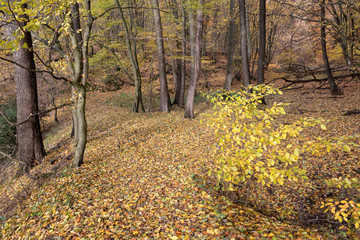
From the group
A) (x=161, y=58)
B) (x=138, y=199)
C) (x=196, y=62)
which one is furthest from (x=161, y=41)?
(x=138, y=199)

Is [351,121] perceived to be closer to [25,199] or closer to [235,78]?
[25,199]

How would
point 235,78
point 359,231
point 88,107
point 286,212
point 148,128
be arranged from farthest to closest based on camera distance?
1. point 235,78
2. point 88,107
3. point 148,128
4. point 286,212
5. point 359,231

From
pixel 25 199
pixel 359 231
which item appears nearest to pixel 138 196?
pixel 25 199

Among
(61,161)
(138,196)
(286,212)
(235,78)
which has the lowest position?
(286,212)

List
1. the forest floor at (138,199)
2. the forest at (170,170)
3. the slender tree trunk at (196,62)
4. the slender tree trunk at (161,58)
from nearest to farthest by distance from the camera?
the forest at (170,170)
the forest floor at (138,199)
the slender tree trunk at (196,62)
the slender tree trunk at (161,58)

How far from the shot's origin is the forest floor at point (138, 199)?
10.4 ft

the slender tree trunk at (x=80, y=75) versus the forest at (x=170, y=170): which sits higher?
the slender tree trunk at (x=80, y=75)

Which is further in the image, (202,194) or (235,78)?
(235,78)

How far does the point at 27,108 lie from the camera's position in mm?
5930

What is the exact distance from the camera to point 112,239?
3.13 m

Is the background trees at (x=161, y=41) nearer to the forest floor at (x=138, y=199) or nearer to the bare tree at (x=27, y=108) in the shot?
the bare tree at (x=27, y=108)

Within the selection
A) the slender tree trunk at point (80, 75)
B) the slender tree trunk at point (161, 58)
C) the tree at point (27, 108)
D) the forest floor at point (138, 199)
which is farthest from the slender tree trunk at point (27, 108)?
the slender tree trunk at point (161, 58)

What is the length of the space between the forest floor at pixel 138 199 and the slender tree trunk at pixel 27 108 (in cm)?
52

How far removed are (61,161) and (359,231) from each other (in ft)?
23.5
